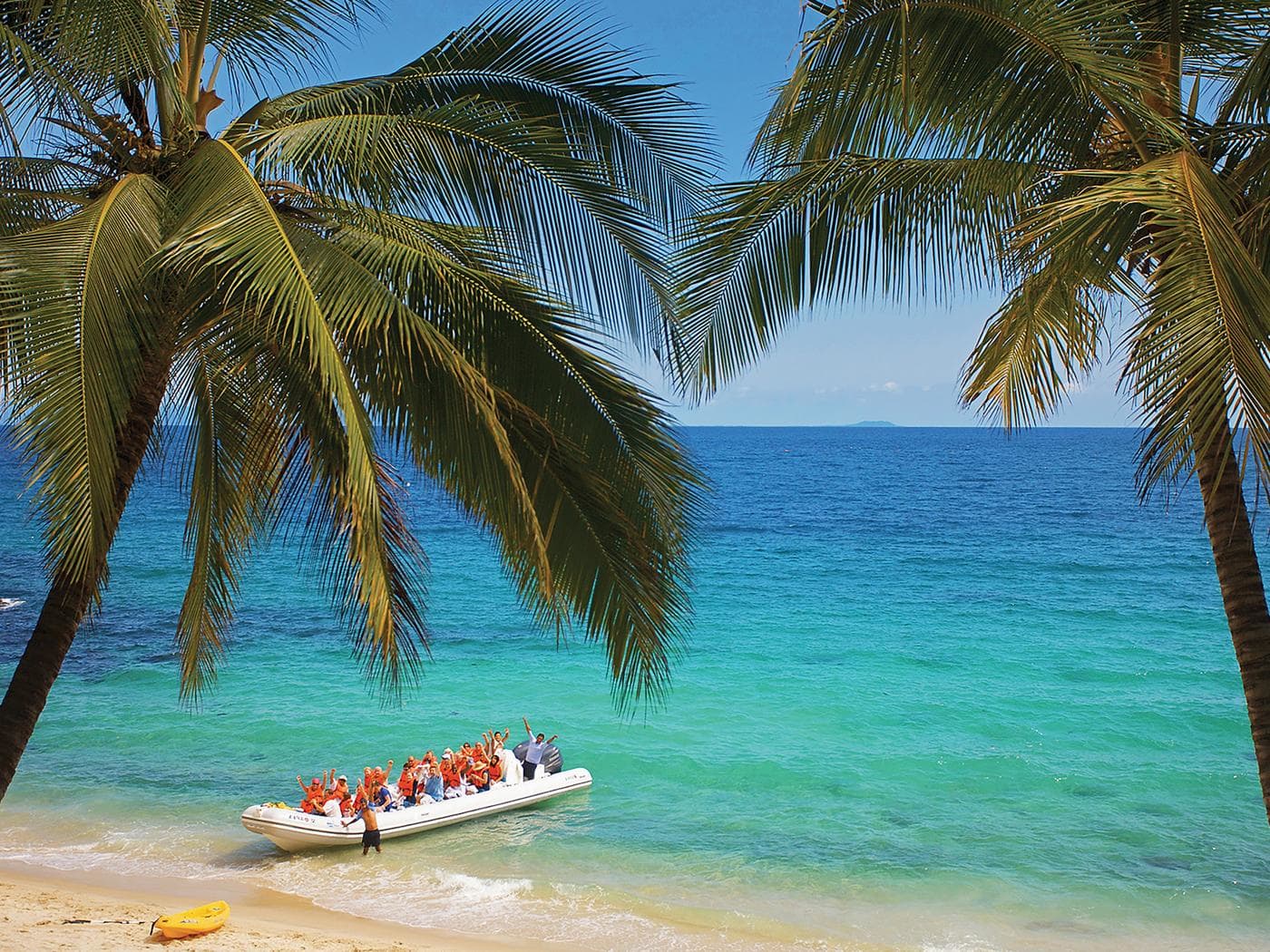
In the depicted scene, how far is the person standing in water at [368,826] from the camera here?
15094mm

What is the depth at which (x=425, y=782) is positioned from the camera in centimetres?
1634

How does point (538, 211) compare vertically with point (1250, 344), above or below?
above

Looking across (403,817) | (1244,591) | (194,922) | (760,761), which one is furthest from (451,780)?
(1244,591)

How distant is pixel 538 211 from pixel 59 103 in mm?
2442

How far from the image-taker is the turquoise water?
14086 mm

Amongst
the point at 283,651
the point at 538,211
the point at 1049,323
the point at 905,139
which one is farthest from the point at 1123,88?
the point at 283,651

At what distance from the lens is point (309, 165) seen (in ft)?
18.1

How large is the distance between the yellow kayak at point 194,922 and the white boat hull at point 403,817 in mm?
2946

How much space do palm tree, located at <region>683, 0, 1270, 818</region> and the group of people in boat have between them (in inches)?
440

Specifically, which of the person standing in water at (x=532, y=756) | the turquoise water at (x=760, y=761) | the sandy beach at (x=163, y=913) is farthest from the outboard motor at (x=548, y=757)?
the sandy beach at (x=163, y=913)

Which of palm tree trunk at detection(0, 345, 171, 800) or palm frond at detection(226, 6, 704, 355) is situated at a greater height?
palm frond at detection(226, 6, 704, 355)

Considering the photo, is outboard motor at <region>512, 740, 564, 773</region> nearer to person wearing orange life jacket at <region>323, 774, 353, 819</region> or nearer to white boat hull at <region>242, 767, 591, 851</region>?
white boat hull at <region>242, 767, 591, 851</region>

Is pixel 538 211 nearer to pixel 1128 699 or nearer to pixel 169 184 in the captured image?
pixel 169 184

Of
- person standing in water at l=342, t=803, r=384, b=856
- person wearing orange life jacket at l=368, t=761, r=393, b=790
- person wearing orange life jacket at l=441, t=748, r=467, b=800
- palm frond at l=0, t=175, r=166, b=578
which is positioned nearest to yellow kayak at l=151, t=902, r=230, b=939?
person standing in water at l=342, t=803, r=384, b=856
